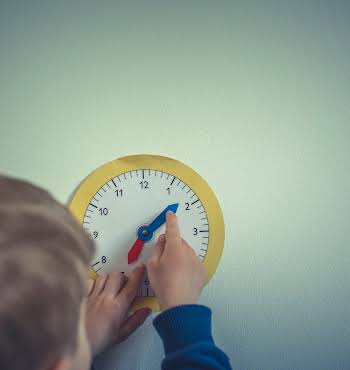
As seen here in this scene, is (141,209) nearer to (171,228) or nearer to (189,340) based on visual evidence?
(171,228)

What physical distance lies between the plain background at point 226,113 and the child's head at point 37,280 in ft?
0.87

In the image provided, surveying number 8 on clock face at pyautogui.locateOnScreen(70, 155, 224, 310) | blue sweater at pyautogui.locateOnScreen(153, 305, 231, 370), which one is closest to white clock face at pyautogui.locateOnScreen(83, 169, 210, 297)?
number 8 on clock face at pyautogui.locateOnScreen(70, 155, 224, 310)

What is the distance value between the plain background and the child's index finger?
9 cm

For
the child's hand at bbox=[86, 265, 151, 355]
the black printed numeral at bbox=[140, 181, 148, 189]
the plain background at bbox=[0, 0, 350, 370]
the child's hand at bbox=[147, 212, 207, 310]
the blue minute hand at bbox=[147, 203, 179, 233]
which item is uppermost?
the plain background at bbox=[0, 0, 350, 370]

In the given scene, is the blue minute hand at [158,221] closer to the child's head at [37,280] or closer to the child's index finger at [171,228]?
the child's index finger at [171,228]

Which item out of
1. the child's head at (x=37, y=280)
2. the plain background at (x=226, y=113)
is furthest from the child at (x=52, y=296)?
the plain background at (x=226, y=113)

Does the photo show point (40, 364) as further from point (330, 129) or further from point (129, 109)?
point (330, 129)

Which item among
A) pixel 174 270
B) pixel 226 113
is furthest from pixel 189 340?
pixel 226 113

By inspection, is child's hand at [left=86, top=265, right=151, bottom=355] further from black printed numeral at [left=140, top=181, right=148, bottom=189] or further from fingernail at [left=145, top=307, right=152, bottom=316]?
black printed numeral at [left=140, top=181, right=148, bottom=189]

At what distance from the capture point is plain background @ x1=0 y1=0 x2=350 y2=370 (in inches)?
25.5

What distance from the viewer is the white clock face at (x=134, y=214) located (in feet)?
2.10

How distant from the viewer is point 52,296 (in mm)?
351

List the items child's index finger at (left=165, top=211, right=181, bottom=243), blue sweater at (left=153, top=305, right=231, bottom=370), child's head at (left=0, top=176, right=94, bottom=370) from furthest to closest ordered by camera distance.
→ 1. child's index finger at (left=165, top=211, right=181, bottom=243)
2. blue sweater at (left=153, top=305, right=231, bottom=370)
3. child's head at (left=0, top=176, right=94, bottom=370)

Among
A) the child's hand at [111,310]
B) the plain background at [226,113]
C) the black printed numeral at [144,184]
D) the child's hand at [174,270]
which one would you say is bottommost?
the child's hand at [111,310]
